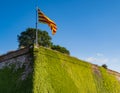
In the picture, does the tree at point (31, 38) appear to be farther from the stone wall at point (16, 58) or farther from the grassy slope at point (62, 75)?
the stone wall at point (16, 58)

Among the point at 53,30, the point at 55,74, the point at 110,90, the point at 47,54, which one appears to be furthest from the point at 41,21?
the point at 110,90

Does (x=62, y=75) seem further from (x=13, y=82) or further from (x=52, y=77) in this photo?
(x=13, y=82)

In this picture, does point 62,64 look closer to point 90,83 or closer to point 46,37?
point 90,83

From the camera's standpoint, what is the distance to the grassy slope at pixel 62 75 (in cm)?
1439

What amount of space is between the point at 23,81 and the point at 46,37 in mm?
24436

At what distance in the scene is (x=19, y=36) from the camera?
38562 mm

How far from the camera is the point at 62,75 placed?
15.9 m

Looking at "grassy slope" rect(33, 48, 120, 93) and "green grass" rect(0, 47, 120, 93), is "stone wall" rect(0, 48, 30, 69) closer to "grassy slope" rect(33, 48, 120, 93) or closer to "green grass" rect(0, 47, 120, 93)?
"green grass" rect(0, 47, 120, 93)

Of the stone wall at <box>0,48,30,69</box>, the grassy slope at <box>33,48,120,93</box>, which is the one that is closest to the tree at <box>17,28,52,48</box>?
the grassy slope at <box>33,48,120,93</box>

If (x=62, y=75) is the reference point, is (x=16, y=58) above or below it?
above

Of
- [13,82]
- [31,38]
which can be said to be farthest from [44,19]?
[31,38]

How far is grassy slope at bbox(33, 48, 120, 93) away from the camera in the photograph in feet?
47.2

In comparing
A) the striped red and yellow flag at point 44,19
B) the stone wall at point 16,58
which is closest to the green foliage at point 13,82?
the stone wall at point 16,58

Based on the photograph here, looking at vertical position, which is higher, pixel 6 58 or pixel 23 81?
pixel 6 58
